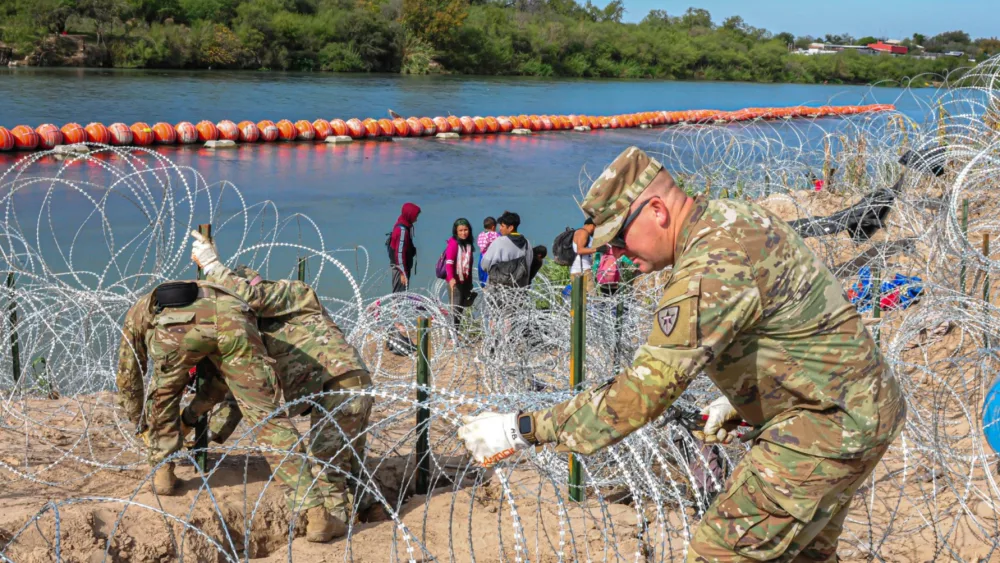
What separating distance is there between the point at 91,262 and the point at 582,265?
22.6 ft

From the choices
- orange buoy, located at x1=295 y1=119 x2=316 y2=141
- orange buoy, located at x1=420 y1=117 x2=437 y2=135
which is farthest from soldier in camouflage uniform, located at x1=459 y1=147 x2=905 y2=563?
orange buoy, located at x1=420 y1=117 x2=437 y2=135

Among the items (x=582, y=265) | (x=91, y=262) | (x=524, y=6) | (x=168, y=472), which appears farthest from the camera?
(x=524, y=6)

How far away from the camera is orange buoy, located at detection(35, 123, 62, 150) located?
750 inches

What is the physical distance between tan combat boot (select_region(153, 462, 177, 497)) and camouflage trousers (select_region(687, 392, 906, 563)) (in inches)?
118

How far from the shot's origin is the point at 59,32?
3972 centimetres

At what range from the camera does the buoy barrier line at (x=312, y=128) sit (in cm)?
1919

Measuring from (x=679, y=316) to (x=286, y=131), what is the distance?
22.7m

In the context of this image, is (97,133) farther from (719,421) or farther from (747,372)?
(747,372)

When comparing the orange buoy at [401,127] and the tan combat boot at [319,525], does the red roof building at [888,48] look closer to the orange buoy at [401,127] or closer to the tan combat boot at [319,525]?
the orange buoy at [401,127]

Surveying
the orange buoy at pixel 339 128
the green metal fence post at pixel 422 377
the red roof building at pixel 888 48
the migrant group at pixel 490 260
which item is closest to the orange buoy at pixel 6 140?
the orange buoy at pixel 339 128

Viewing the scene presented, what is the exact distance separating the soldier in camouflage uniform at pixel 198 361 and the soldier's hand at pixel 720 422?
1.94 m

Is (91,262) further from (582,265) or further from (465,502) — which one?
(465,502)

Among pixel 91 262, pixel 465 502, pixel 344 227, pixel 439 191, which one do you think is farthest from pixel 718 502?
pixel 439 191

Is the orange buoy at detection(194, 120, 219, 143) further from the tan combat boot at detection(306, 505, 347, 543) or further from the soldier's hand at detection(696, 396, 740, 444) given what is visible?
the soldier's hand at detection(696, 396, 740, 444)
